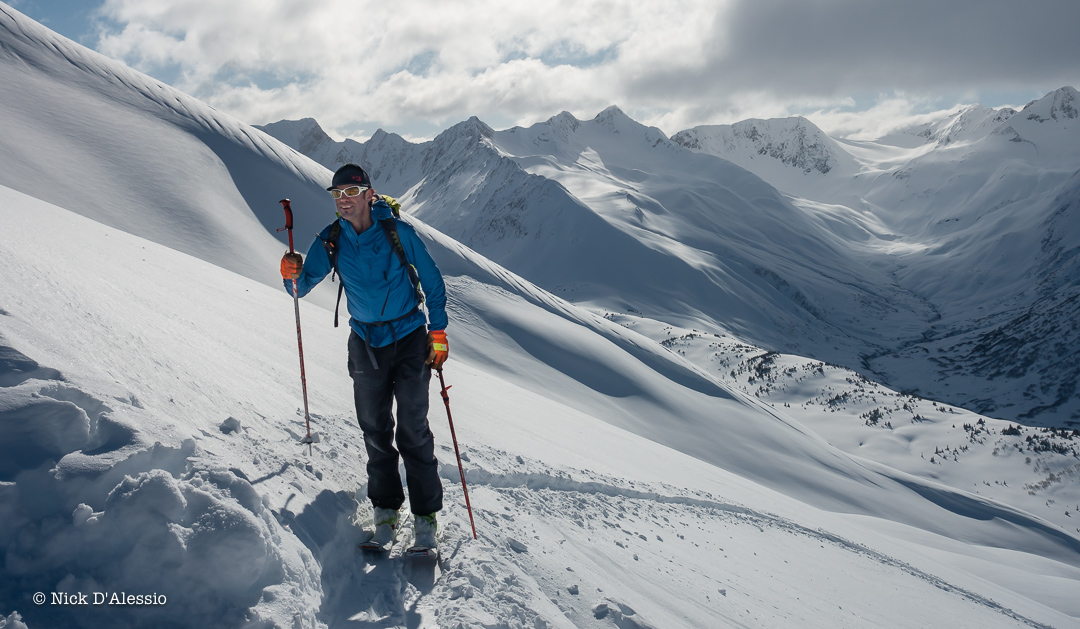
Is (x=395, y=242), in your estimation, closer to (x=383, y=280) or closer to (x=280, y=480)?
(x=383, y=280)

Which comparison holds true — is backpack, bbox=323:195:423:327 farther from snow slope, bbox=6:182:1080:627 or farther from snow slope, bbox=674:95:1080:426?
snow slope, bbox=674:95:1080:426

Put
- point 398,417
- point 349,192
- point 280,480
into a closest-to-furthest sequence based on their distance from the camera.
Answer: point 280,480 < point 349,192 < point 398,417

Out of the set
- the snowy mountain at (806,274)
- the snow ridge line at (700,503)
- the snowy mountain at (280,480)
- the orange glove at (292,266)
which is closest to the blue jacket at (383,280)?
the orange glove at (292,266)

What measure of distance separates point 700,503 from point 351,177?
6277 millimetres

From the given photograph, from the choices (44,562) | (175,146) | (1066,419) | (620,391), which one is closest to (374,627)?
(44,562)

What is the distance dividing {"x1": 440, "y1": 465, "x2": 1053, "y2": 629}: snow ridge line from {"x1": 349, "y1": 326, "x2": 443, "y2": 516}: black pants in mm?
1113

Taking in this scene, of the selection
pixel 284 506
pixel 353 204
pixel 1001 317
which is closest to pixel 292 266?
pixel 353 204

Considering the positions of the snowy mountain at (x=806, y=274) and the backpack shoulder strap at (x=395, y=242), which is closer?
the backpack shoulder strap at (x=395, y=242)

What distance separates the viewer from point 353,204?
406 centimetres

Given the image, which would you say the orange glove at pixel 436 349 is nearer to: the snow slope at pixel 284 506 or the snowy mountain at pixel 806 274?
the snow slope at pixel 284 506

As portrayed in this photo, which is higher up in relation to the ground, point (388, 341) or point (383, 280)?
point (383, 280)

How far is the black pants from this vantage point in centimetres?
412

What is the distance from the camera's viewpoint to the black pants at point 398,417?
412 centimetres

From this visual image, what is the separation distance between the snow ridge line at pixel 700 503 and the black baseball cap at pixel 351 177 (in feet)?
8.82
